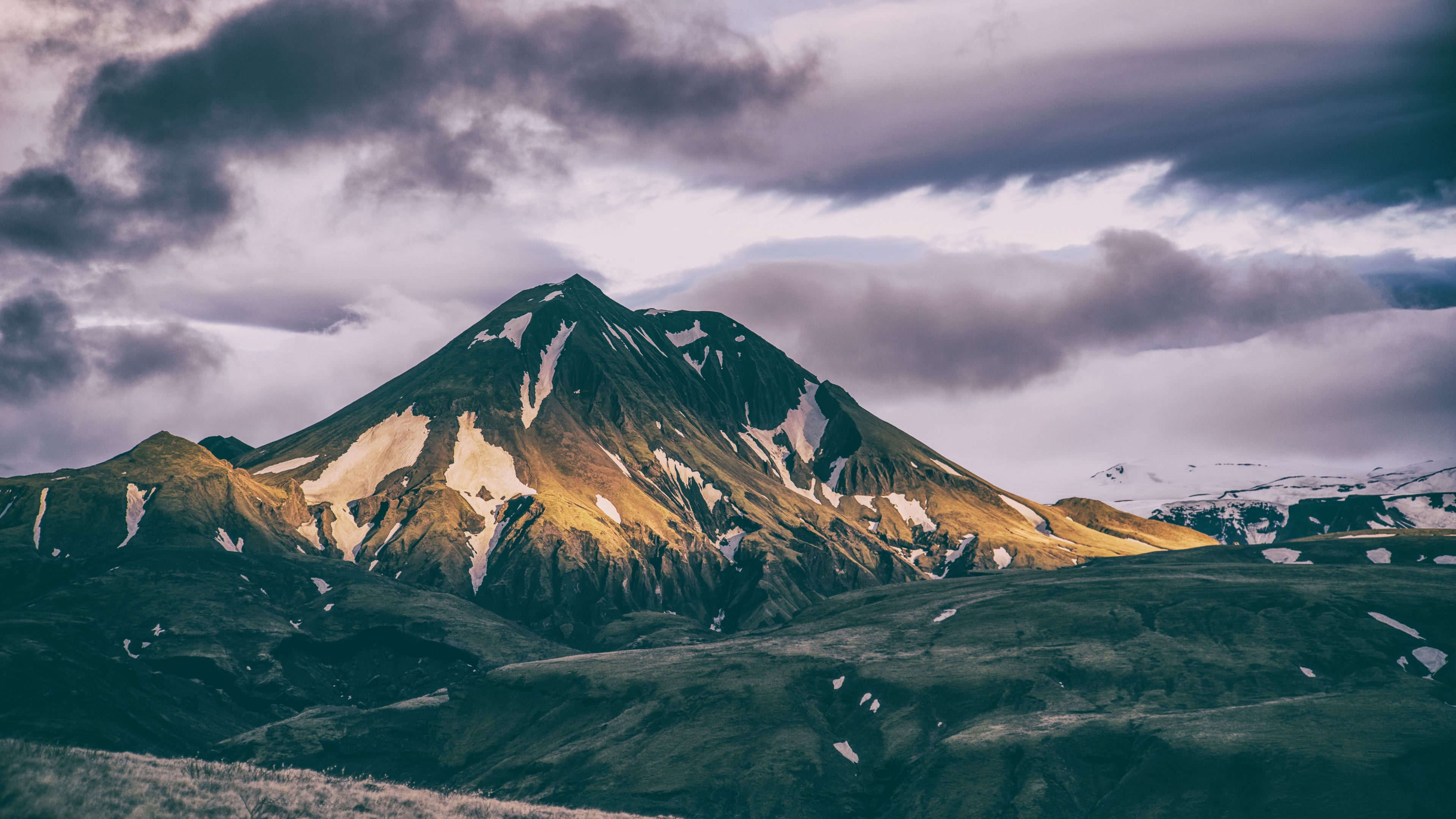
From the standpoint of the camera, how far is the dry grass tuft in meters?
35.7

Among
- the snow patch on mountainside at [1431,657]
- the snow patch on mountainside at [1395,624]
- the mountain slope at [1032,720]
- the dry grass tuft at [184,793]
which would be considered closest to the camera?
the dry grass tuft at [184,793]

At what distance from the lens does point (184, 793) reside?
40.1 meters

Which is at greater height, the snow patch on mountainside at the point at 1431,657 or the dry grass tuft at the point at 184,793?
the dry grass tuft at the point at 184,793

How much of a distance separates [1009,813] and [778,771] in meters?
36.6

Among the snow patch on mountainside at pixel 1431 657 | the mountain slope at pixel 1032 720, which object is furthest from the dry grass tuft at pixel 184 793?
the snow patch on mountainside at pixel 1431 657

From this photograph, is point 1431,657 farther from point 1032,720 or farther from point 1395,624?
point 1032,720

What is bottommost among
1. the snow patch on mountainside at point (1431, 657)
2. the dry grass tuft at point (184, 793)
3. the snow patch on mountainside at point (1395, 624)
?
the snow patch on mountainside at point (1431, 657)

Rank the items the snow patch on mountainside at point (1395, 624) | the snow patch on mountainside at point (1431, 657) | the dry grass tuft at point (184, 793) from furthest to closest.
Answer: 1. the snow patch on mountainside at point (1395, 624)
2. the snow patch on mountainside at point (1431, 657)
3. the dry grass tuft at point (184, 793)

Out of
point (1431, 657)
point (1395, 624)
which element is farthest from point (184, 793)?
point (1395, 624)

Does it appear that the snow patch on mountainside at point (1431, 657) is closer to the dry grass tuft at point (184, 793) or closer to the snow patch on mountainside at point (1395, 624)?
the snow patch on mountainside at point (1395, 624)

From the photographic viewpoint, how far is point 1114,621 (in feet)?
599

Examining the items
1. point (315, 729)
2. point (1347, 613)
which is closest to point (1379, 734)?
point (1347, 613)

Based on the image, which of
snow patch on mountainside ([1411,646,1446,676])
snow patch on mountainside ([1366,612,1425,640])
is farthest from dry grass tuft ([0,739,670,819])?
snow patch on mountainside ([1366,612,1425,640])

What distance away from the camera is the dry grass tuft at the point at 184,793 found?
35.7 m
